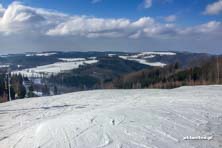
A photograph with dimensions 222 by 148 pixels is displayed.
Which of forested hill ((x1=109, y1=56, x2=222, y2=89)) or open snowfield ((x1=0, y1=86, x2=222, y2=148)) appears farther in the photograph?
forested hill ((x1=109, y1=56, x2=222, y2=89))

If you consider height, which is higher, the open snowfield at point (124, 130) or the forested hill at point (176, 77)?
the open snowfield at point (124, 130)

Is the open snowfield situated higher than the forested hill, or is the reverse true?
the open snowfield

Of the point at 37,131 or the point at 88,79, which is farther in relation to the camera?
the point at 88,79

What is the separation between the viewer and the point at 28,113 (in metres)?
Answer: 17.8

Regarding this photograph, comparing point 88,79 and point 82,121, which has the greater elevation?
point 82,121

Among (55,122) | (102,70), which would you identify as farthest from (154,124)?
(102,70)

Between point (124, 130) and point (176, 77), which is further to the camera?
point (176, 77)

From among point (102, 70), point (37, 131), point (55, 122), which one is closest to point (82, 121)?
point (55, 122)

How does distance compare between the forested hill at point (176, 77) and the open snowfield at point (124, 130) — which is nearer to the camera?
the open snowfield at point (124, 130)

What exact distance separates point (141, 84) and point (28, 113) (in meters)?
71.0

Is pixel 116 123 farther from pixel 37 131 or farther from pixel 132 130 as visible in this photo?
pixel 37 131

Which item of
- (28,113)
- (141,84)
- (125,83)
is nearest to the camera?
(28,113)

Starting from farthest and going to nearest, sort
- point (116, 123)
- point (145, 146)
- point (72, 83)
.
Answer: point (72, 83) < point (116, 123) < point (145, 146)

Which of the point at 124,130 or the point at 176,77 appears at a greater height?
the point at 124,130
